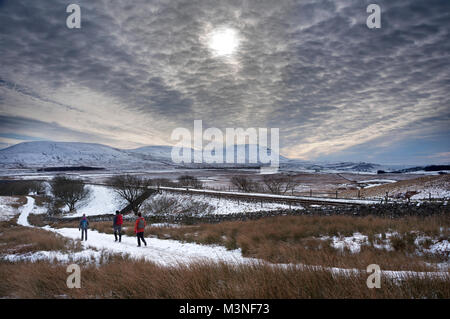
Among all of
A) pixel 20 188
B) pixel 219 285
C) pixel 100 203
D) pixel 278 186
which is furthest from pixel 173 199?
pixel 20 188

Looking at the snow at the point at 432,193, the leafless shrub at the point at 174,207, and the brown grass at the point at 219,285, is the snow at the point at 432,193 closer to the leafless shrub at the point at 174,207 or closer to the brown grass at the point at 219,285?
the leafless shrub at the point at 174,207

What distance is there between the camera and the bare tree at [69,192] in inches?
1964

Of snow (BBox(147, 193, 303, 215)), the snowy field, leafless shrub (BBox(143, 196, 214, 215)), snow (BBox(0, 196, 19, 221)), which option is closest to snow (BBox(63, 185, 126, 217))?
the snowy field

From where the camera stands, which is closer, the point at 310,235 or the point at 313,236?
the point at 313,236

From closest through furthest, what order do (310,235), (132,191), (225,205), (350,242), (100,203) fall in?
(350,242) → (310,235) → (225,205) → (132,191) → (100,203)

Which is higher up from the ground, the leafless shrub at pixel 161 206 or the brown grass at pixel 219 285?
the brown grass at pixel 219 285

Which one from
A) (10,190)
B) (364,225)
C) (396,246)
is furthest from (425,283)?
(10,190)

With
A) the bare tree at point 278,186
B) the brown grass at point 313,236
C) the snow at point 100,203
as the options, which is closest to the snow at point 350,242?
the brown grass at point 313,236

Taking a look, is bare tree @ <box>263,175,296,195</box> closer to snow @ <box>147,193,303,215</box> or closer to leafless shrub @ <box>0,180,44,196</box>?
snow @ <box>147,193,303,215</box>

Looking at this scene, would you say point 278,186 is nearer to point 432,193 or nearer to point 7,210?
point 432,193

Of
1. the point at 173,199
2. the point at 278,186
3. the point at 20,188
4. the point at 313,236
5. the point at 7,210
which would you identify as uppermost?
the point at 313,236

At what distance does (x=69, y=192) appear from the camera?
50.0 metres
